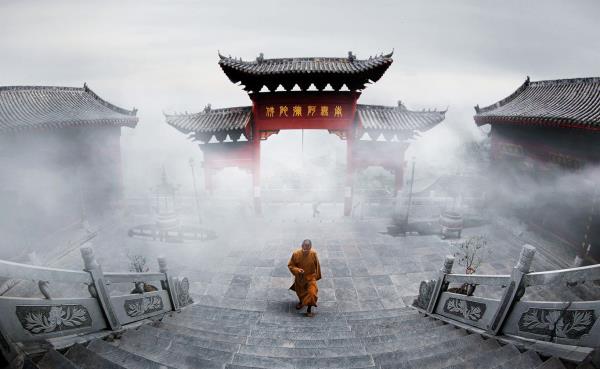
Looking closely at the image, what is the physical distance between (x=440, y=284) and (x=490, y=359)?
2143 millimetres

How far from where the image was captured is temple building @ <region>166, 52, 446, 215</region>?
41.2ft

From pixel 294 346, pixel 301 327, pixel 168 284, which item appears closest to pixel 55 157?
pixel 168 284

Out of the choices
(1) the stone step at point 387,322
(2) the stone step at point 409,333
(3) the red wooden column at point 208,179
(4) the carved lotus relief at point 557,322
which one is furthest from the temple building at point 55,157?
(4) the carved lotus relief at point 557,322

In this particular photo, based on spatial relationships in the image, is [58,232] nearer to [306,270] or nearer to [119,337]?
[119,337]

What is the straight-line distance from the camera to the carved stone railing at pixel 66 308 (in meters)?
3.22

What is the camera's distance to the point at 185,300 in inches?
278

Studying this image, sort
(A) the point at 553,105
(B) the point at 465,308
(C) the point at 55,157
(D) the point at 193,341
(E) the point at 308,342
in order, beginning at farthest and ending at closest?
(C) the point at 55,157, (A) the point at 553,105, (E) the point at 308,342, (B) the point at 465,308, (D) the point at 193,341

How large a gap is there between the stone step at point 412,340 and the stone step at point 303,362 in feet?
1.42

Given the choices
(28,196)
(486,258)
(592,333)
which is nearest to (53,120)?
(28,196)

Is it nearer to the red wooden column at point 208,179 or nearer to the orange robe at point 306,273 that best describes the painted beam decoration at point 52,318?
the orange robe at point 306,273

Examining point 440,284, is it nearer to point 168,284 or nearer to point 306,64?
point 168,284

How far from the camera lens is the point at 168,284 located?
6.21 meters

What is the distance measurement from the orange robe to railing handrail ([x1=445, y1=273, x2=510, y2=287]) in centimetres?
274

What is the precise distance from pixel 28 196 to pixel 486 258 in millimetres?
17223
